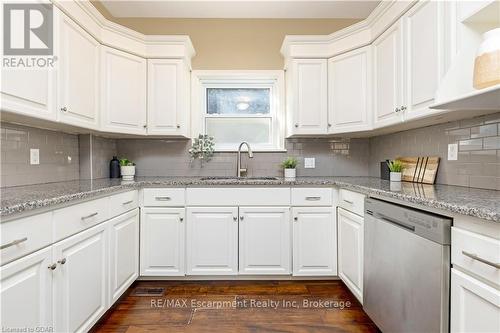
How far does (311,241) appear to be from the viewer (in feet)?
7.31

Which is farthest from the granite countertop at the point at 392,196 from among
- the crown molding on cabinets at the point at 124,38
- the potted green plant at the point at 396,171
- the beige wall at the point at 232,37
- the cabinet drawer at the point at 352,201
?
the beige wall at the point at 232,37

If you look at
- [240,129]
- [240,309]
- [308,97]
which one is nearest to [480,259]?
[240,309]

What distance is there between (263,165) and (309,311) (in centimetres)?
146

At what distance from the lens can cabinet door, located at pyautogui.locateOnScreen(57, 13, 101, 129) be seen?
5.79ft

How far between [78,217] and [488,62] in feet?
7.01

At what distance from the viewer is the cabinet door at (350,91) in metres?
2.33

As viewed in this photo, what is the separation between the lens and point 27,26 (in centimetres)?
150

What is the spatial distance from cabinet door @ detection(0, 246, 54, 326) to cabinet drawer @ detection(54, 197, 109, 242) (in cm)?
11

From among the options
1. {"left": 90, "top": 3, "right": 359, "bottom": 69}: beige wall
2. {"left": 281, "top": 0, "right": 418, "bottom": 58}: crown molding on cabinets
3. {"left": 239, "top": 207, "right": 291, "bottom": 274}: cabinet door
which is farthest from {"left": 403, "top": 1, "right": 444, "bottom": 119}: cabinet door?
{"left": 90, "top": 3, "right": 359, "bottom": 69}: beige wall

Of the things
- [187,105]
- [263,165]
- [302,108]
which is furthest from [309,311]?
[187,105]

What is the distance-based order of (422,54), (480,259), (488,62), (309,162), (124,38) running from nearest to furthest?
(480,259)
(488,62)
(422,54)
(124,38)
(309,162)

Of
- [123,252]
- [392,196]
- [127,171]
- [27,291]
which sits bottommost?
[123,252]

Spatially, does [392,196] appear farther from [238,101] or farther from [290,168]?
[238,101]

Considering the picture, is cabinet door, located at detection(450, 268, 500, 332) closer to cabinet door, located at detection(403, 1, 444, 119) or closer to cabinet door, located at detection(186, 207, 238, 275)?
cabinet door, located at detection(403, 1, 444, 119)
